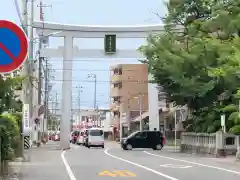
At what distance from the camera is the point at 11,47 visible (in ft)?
30.6

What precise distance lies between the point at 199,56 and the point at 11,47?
30.2m

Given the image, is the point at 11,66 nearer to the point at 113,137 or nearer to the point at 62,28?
the point at 62,28

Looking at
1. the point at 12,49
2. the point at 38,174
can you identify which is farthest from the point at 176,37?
the point at 12,49

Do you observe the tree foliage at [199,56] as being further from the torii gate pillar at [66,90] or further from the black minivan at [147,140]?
the torii gate pillar at [66,90]

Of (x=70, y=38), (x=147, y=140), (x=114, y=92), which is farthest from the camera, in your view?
(x=114, y=92)

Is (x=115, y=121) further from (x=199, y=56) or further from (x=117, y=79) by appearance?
(x=199, y=56)

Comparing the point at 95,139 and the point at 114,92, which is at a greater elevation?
the point at 114,92

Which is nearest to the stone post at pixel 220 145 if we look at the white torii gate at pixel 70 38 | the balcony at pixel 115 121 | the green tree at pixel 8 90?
the white torii gate at pixel 70 38

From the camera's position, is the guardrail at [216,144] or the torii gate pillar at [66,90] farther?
the torii gate pillar at [66,90]

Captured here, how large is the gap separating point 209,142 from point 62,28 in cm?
1865

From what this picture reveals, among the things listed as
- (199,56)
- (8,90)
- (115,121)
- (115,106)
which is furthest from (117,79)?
(8,90)

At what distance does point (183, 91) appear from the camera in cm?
3981

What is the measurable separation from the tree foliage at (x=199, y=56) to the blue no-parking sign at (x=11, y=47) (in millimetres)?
24263

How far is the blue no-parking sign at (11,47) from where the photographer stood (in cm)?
916
